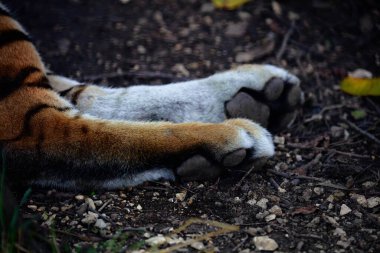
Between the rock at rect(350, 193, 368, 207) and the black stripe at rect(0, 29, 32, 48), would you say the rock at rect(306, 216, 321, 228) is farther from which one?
the black stripe at rect(0, 29, 32, 48)

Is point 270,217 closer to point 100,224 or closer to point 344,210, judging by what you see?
point 344,210

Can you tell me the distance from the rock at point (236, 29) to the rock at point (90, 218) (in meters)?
1.58

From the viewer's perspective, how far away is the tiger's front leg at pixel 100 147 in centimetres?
192

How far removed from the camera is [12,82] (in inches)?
79.9

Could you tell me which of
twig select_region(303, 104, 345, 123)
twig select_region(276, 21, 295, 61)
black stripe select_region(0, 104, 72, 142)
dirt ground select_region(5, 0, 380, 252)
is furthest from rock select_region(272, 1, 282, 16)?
black stripe select_region(0, 104, 72, 142)

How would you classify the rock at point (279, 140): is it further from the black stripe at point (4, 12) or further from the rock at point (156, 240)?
the black stripe at point (4, 12)

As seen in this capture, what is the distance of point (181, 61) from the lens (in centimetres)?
293

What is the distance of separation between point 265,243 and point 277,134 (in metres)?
0.77

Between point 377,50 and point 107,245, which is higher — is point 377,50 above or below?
above

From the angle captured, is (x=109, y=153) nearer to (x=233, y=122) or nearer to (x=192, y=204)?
(x=192, y=204)

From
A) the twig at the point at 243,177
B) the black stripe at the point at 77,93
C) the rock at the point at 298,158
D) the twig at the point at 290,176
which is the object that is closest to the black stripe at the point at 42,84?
the black stripe at the point at 77,93

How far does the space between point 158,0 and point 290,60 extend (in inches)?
36.2

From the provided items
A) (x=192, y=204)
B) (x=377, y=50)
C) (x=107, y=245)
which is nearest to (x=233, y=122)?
(x=192, y=204)

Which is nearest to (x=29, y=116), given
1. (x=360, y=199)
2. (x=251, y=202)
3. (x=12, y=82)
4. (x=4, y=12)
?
(x=12, y=82)
